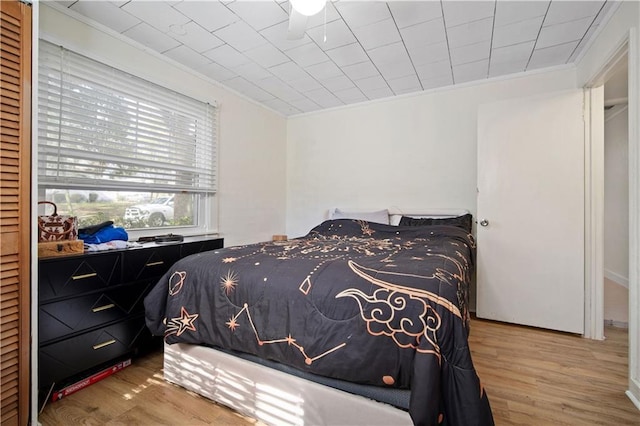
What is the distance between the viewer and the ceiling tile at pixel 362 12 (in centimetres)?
193

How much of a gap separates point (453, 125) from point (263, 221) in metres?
2.47

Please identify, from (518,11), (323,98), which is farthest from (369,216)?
(518,11)

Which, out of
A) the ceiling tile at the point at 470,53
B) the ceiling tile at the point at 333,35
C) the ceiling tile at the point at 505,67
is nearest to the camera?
the ceiling tile at the point at 333,35

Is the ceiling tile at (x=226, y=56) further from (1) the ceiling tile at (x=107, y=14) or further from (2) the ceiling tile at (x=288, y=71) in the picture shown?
(1) the ceiling tile at (x=107, y=14)

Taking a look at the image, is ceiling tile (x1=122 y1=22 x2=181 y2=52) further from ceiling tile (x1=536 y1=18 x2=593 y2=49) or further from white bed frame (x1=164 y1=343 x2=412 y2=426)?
ceiling tile (x1=536 y1=18 x2=593 y2=49)

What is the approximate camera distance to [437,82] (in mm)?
3068

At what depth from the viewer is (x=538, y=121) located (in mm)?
2588

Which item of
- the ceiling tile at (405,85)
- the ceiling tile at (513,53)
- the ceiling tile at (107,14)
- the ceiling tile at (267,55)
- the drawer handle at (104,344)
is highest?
the ceiling tile at (513,53)

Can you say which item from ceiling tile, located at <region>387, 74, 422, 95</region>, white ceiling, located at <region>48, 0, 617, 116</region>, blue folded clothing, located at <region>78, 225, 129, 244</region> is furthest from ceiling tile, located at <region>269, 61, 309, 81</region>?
blue folded clothing, located at <region>78, 225, 129, 244</region>

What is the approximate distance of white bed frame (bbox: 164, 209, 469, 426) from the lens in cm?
119

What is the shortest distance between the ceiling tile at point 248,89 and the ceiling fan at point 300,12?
1402mm

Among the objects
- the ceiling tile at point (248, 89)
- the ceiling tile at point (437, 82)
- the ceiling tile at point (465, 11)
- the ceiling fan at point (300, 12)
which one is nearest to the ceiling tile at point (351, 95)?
the ceiling tile at point (437, 82)

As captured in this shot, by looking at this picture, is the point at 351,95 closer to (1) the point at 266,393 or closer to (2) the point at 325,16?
(2) the point at 325,16

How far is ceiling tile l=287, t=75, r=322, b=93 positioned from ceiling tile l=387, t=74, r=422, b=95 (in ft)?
2.50
